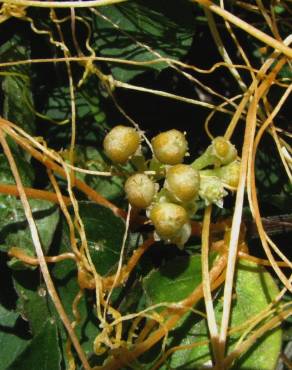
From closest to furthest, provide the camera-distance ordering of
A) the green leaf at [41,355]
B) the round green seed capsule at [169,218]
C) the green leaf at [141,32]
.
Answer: the round green seed capsule at [169,218], the green leaf at [41,355], the green leaf at [141,32]

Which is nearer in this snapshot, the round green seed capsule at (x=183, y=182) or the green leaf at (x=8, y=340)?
the round green seed capsule at (x=183, y=182)

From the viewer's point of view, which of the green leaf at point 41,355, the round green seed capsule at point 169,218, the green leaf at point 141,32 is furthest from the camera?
the green leaf at point 141,32

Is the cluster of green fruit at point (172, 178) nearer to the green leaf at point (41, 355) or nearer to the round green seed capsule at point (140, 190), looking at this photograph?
the round green seed capsule at point (140, 190)

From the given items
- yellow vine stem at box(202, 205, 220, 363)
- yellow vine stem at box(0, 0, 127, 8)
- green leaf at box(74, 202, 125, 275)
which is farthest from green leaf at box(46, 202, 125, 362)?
yellow vine stem at box(0, 0, 127, 8)

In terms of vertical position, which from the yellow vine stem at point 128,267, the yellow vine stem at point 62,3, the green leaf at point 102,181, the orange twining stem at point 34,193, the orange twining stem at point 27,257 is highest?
the yellow vine stem at point 62,3

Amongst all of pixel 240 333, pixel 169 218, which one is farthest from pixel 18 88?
pixel 240 333

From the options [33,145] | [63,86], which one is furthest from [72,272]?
[63,86]

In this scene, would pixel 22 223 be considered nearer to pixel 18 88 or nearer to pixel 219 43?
pixel 18 88

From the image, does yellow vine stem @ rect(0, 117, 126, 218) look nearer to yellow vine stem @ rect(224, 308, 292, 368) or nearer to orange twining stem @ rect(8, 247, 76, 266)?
orange twining stem @ rect(8, 247, 76, 266)

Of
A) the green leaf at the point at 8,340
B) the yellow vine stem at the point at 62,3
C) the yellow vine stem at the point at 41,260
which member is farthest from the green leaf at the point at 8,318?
the yellow vine stem at the point at 62,3
